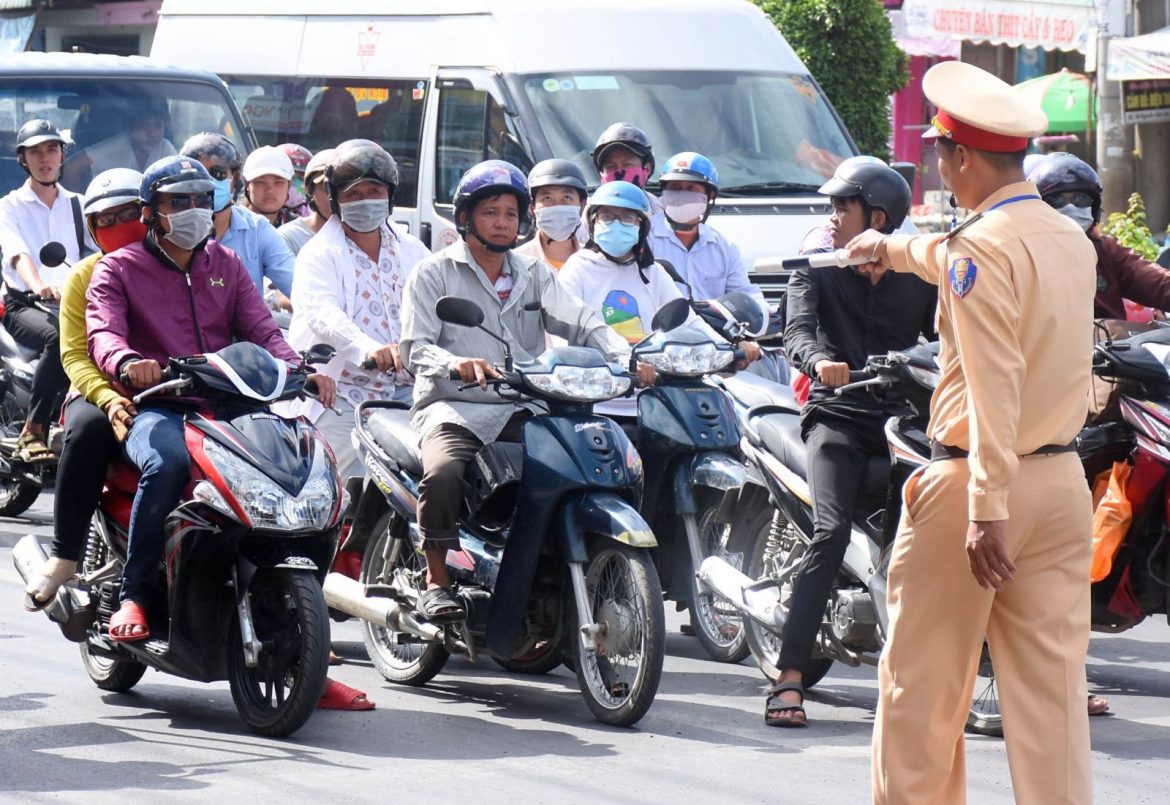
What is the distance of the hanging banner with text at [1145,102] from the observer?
21953mm

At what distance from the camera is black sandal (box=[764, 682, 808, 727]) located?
664 centimetres

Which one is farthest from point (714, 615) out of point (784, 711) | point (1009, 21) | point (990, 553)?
point (1009, 21)

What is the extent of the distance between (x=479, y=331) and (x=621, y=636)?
1.23 m

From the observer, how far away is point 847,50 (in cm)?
1864

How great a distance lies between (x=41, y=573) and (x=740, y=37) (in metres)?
7.61

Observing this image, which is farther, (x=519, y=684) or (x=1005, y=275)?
(x=519, y=684)

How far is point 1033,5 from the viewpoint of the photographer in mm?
24828

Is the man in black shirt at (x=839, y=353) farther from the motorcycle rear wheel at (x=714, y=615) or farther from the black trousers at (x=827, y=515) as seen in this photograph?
the motorcycle rear wheel at (x=714, y=615)

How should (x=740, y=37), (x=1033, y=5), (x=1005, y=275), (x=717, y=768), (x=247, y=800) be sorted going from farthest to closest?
(x=1033, y=5), (x=740, y=37), (x=717, y=768), (x=247, y=800), (x=1005, y=275)

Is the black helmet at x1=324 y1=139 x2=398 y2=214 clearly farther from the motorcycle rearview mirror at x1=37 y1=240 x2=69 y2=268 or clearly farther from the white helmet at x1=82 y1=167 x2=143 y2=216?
the motorcycle rearview mirror at x1=37 y1=240 x2=69 y2=268

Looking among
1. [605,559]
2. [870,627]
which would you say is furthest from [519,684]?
[870,627]

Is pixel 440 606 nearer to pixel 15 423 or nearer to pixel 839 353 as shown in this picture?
pixel 839 353

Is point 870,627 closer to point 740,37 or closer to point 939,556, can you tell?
point 939,556

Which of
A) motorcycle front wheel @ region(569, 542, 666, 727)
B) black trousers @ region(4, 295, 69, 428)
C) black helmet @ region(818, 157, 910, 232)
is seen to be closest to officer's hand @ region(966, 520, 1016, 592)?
motorcycle front wheel @ region(569, 542, 666, 727)
